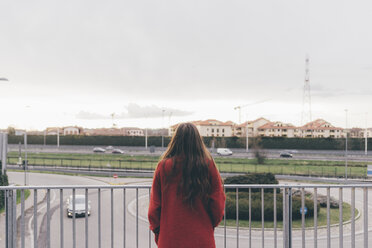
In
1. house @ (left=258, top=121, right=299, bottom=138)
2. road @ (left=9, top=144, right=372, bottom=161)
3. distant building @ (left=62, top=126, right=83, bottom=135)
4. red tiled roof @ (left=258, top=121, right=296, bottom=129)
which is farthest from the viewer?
distant building @ (left=62, top=126, right=83, bottom=135)

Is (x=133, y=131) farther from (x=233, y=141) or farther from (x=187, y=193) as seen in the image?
(x=187, y=193)

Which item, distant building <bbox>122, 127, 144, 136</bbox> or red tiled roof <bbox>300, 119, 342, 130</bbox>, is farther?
distant building <bbox>122, 127, 144, 136</bbox>

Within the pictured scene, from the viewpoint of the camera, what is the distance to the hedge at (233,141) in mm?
70188

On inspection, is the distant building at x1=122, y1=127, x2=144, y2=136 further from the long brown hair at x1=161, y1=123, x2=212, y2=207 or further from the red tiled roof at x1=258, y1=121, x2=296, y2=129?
the long brown hair at x1=161, y1=123, x2=212, y2=207

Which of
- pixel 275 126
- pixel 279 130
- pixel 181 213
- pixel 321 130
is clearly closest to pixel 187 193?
pixel 181 213

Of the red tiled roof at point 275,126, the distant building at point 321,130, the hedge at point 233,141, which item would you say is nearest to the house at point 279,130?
the red tiled roof at point 275,126

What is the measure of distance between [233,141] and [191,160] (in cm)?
7660

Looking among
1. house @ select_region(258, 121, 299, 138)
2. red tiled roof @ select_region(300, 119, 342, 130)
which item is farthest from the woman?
house @ select_region(258, 121, 299, 138)

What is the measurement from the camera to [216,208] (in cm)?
250

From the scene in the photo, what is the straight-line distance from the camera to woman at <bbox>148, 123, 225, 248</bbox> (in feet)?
7.94

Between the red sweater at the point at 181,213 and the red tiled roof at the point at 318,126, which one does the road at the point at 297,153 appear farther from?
the red sweater at the point at 181,213

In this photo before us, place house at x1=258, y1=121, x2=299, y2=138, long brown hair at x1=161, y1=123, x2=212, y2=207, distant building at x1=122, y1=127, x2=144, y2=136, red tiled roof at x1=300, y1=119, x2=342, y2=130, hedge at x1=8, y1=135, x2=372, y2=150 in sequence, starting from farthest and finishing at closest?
distant building at x1=122, y1=127, x2=144, y2=136, house at x1=258, y1=121, x2=299, y2=138, red tiled roof at x1=300, y1=119, x2=342, y2=130, hedge at x1=8, y1=135, x2=372, y2=150, long brown hair at x1=161, y1=123, x2=212, y2=207

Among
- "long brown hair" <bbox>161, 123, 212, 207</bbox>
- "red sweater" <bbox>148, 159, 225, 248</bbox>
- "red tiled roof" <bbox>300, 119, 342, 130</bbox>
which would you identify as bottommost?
"red sweater" <bbox>148, 159, 225, 248</bbox>

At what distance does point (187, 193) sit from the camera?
2.41 metres
